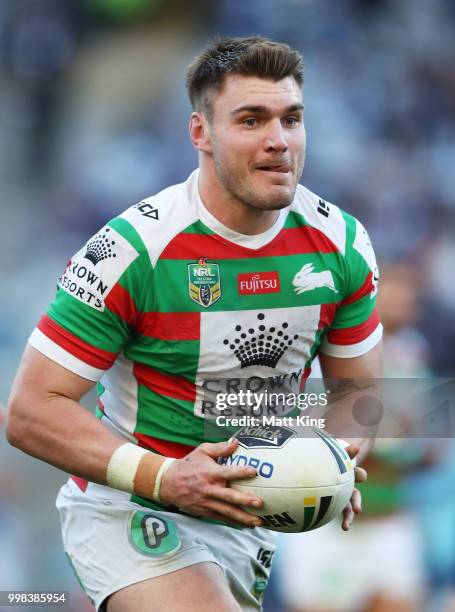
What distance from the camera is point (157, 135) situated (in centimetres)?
1237

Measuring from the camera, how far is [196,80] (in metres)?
4.67

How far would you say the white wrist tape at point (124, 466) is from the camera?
13.6 feet

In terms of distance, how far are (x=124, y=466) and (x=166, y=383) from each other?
0.52 metres

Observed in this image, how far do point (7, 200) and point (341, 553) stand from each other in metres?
6.69

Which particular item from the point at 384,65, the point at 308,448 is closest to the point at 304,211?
the point at 308,448

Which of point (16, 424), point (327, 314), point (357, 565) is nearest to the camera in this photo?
point (16, 424)

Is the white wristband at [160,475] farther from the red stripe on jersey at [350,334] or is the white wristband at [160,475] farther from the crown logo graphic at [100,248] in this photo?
the red stripe on jersey at [350,334]

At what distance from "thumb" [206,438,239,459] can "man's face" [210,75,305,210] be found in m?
0.99

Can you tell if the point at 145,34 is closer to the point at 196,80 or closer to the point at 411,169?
the point at 411,169

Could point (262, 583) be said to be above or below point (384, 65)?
below

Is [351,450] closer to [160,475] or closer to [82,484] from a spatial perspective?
[160,475]

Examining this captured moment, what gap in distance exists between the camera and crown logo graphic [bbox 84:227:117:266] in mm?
4355

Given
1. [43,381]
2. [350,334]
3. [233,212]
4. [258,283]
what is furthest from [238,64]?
[43,381]

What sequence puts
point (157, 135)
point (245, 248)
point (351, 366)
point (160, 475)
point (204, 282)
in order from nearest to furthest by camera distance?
1. point (160, 475)
2. point (204, 282)
3. point (245, 248)
4. point (351, 366)
5. point (157, 135)
